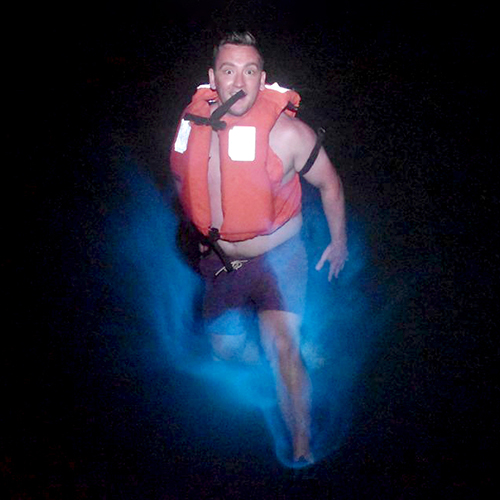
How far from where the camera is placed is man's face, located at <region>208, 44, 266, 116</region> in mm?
2975

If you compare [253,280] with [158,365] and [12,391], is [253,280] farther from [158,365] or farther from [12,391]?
[12,391]

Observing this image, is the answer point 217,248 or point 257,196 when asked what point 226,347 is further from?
point 257,196

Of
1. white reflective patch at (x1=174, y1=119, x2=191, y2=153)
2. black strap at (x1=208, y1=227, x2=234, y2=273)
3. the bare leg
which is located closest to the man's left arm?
the bare leg

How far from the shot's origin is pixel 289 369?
123 inches

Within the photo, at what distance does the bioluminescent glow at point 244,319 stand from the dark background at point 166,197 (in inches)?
3.9

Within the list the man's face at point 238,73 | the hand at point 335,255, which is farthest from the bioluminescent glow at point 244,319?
the man's face at point 238,73

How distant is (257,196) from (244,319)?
2.41 feet

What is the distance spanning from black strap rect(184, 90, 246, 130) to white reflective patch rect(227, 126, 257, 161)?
75 millimetres

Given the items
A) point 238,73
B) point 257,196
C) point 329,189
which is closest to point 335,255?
point 329,189

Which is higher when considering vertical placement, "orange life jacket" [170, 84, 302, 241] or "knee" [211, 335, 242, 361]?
"orange life jacket" [170, 84, 302, 241]

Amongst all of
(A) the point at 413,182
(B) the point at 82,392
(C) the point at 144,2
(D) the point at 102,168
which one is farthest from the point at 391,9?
(B) the point at 82,392

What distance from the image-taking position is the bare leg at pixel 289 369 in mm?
3137

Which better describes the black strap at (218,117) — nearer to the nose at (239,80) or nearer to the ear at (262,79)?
the nose at (239,80)

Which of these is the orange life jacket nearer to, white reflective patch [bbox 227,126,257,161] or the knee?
white reflective patch [bbox 227,126,257,161]
